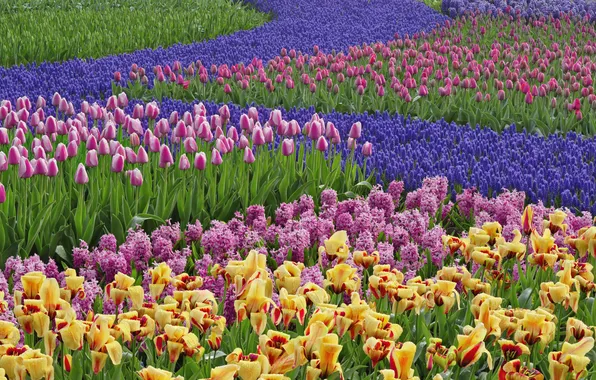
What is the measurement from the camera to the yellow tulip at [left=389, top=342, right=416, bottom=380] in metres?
2.32

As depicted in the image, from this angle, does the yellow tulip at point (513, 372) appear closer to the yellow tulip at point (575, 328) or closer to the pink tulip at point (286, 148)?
the yellow tulip at point (575, 328)

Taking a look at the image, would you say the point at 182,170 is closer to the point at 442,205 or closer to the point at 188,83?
the point at 442,205

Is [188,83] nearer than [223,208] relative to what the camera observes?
No

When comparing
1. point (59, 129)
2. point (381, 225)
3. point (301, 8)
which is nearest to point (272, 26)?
point (301, 8)

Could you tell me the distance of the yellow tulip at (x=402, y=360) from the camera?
232cm

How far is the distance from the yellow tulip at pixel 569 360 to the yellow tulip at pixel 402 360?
0.46 metres

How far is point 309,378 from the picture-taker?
2.37 metres

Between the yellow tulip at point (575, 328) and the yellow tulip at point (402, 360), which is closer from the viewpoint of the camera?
the yellow tulip at point (402, 360)

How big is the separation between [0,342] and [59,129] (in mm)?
3651

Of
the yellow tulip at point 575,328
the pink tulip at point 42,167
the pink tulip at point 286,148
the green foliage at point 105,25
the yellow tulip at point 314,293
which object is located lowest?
the green foliage at point 105,25

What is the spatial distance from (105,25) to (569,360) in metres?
12.7

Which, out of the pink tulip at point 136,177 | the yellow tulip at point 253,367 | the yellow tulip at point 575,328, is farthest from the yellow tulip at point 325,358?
the pink tulip at point 136,177

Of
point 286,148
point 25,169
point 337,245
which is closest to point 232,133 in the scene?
point 286,148

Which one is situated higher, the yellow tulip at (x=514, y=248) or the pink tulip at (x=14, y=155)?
the yellow tulip at (x=514, y=248)
